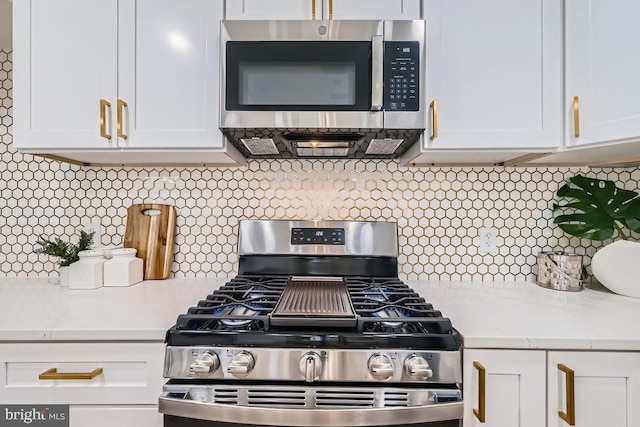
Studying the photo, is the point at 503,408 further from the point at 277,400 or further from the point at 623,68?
the point at 623,68

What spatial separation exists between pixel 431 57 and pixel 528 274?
42.9 inches

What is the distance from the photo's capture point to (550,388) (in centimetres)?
100

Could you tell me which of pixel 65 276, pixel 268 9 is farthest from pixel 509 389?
pixel 65 276

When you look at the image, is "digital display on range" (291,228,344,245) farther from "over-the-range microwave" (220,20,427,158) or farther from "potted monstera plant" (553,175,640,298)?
"potted monstera plant" (553,175,640,298)

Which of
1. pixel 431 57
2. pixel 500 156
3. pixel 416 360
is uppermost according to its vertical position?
pixel 431 57

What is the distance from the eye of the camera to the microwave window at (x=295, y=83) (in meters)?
1.32

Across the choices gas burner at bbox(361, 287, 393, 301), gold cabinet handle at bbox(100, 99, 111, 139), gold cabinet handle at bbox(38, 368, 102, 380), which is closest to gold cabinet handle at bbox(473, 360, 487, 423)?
gas burner at bbox(361, 287, 393, 301)

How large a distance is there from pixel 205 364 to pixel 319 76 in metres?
1.01

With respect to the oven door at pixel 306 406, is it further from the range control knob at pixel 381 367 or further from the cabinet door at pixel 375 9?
the cabinet door at pixel 375 9

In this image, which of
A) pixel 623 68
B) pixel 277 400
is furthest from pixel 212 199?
pixel 623 68

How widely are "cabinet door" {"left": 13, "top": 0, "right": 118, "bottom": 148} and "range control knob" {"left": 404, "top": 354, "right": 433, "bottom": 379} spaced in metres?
1.29

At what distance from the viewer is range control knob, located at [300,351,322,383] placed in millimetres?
920

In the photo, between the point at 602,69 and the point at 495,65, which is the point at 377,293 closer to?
the point at 495,65

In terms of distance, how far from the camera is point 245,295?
129cm
